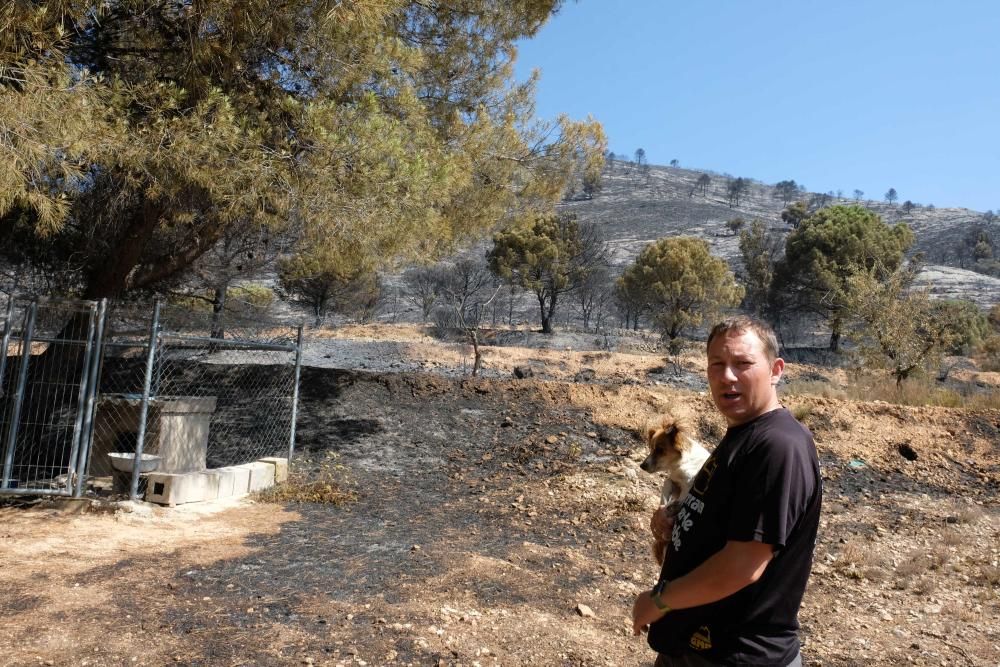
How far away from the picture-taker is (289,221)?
8.19 metres

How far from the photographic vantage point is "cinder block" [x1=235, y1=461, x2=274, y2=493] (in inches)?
289

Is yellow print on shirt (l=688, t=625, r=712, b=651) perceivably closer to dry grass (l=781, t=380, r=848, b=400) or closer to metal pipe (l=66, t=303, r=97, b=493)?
metal pipe (l=66, t=303, r=97, b=493)

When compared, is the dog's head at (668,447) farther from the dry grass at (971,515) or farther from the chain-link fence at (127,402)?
the dry grass at (971,515)

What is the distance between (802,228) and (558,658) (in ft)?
134

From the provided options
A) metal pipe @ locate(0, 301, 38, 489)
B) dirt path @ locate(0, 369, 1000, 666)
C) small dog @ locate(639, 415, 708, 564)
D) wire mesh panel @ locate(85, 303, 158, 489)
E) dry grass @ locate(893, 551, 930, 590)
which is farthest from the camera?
wire mesh panel @ locate(85, 303, 158, 489)

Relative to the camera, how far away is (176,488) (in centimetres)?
653

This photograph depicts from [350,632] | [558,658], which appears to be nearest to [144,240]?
[350,632]

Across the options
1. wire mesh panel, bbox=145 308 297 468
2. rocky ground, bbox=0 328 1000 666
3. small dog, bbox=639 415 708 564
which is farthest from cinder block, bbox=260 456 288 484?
small dog, bbox=639 415 708 564

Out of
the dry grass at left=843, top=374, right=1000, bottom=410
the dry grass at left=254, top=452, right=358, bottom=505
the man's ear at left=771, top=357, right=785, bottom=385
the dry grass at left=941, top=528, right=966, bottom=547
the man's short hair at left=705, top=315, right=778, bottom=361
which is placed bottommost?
the dry grass at left=254, top=452, right=358, bottom=505

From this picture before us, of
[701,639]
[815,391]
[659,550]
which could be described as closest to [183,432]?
[659,550]

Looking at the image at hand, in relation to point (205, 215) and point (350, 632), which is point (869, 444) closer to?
point (350, 632)

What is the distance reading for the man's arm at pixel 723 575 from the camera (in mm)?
1489

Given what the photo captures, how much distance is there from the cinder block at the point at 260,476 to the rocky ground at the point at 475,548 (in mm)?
371

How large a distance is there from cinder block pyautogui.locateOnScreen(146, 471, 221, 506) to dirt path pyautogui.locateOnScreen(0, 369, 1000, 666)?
0.20 m
